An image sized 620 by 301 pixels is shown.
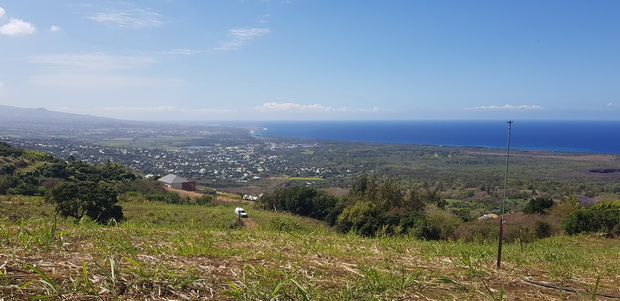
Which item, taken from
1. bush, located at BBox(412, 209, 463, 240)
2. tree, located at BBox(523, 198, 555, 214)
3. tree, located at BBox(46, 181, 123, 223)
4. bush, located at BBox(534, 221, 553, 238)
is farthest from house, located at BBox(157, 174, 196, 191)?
bush, located at BBox(534, 221, 553, 238)

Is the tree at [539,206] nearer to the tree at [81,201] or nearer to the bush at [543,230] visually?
the bush at [543,230]

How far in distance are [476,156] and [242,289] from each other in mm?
95429

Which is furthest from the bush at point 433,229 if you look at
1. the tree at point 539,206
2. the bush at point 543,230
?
the tree at point 539,206

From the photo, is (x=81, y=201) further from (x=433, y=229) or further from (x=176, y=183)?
(x=176, y=183)

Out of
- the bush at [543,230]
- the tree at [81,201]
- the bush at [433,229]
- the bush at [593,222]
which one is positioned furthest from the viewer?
the tree at [81,201]

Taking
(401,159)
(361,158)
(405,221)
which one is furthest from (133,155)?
(405,221)

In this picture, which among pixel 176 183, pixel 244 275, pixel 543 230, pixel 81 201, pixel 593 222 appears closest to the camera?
pixel 244 275

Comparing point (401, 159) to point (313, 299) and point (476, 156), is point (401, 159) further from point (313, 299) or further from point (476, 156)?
point (313, 299)

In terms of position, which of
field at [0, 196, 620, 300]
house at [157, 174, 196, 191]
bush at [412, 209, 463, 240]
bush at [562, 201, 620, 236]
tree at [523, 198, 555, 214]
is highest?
field at [0, 196, 620, 300]

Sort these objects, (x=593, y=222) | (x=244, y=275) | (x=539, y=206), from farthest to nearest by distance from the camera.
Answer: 1. (x=539, y=206)
2. (x=593, y=222)
3. (x=244, y=275)

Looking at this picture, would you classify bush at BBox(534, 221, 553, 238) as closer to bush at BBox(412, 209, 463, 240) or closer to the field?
bush at BBox(412, 209, 463, 240)

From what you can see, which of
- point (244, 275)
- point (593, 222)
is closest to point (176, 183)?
point (593, 222)

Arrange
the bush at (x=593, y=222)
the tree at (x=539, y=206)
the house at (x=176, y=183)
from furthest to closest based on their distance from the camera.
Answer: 1. the house at (x=176, y=183)
2. the tree at (x=539, y=206)
3. the bush at (x=593, y=222)

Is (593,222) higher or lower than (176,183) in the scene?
higher
